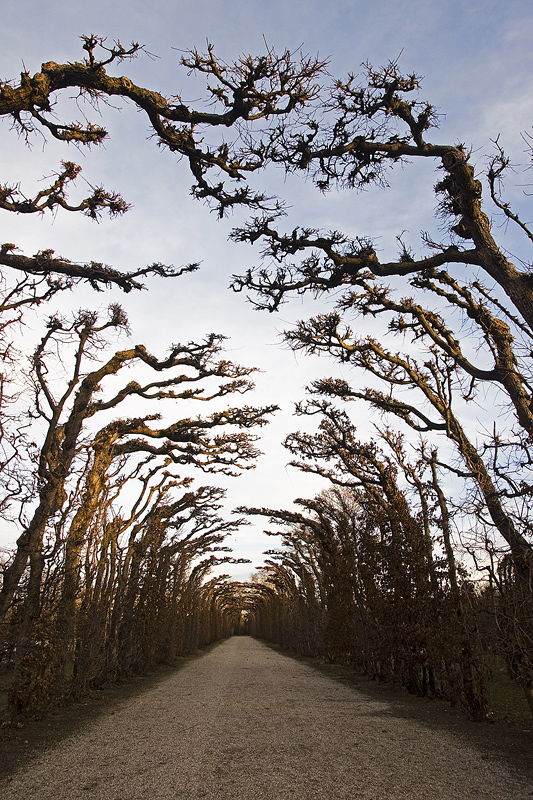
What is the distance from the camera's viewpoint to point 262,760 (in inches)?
199

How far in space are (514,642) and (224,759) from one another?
132 inches

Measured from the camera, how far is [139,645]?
14.5 meters

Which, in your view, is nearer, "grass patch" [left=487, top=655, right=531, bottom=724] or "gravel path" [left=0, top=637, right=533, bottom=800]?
"gravel path" [left=0, top=637, right=533, bottom=800]

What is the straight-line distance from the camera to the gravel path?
411 cm

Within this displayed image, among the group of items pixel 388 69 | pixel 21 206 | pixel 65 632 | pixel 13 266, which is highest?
pixel 388 69

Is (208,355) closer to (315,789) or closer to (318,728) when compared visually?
(318,728)

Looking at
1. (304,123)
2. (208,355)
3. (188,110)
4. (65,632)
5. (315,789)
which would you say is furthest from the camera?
(208,355)

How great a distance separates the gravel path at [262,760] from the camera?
4.11 meters

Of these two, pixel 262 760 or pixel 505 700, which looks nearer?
pixel 262 760

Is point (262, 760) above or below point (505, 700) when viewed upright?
above

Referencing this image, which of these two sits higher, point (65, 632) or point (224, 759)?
point (65, 632)

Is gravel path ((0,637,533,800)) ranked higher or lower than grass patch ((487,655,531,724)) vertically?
higher

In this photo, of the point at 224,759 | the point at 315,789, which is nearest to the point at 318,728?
the point at 224,759

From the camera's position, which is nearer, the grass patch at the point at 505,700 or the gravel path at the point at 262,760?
the gravel path at the point at 262,760
